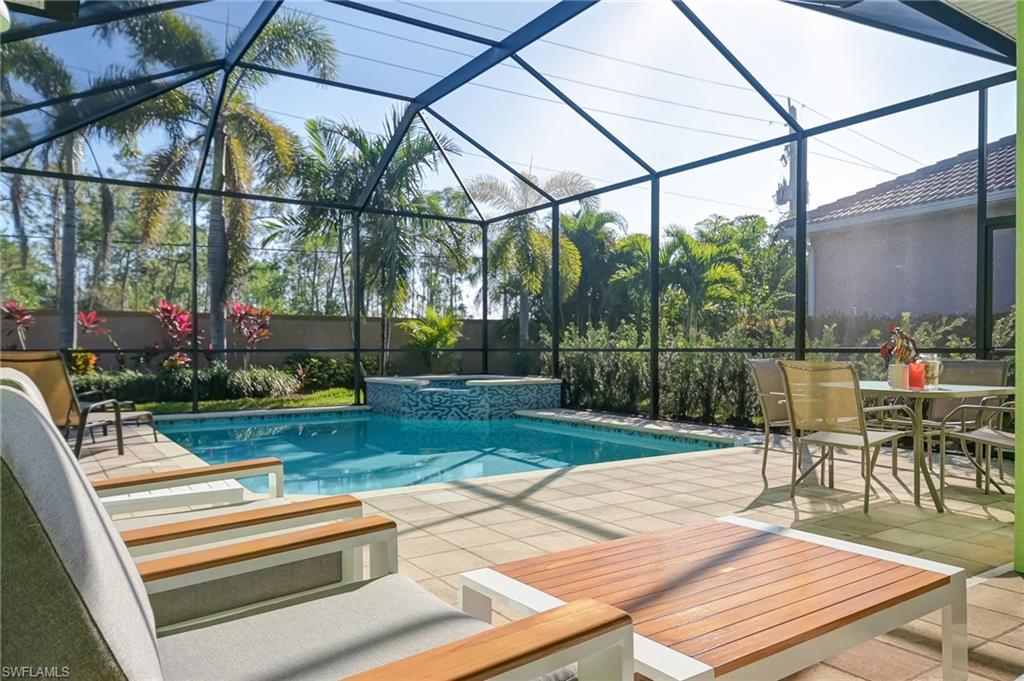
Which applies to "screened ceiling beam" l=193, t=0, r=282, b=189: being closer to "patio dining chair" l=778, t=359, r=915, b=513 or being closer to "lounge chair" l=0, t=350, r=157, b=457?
"lounge chair" l=0, t=350, r=157, b=457

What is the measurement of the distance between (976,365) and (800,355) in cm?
250

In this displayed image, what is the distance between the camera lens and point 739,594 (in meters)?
1.64

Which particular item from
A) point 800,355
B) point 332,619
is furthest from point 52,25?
point 800,355

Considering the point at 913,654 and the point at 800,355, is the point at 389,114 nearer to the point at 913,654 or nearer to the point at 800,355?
the point at 800,355

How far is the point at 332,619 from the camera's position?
59.5 inches

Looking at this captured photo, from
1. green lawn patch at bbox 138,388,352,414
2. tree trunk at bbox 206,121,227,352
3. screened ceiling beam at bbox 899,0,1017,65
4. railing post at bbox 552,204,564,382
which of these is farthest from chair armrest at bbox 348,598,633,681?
tree trunk at bbox 206,121,227,352

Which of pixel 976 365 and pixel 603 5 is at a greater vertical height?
pixel 603 5

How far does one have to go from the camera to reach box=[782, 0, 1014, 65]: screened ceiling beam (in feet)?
18.1

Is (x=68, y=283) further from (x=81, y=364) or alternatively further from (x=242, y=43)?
(x=242, y=43)

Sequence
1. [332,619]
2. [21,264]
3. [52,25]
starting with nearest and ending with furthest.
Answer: [332,619] < [52,25] < [21,264]

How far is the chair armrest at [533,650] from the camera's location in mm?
996

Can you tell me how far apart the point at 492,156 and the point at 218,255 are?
20.1 feet

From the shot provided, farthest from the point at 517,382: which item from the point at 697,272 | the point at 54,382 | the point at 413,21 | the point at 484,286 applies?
the point at 54,382

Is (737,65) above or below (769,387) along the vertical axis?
above
